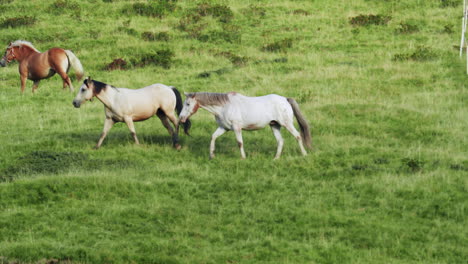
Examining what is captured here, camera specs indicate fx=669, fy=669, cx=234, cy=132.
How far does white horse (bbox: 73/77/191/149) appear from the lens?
16781mm

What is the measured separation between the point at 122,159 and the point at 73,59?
31.1 ft

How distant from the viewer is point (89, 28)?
106 ft

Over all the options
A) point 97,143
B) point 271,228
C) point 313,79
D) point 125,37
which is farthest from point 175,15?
point 271,228

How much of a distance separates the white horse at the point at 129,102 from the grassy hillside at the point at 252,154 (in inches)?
24.7

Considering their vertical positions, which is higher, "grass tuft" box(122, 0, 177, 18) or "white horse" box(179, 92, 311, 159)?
"grass tuft" box(122, 0, 177, 18)

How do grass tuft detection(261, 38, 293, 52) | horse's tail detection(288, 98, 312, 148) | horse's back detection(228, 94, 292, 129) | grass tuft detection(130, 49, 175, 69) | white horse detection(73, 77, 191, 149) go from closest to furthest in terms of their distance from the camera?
1. horse's back detection(228, 94, 292, 129)
2. horse's tail detection(288, 98, 312, 148)
3. white horse detection(73, 77, 191, 149)
4. grass tuft detection(130, 49, 175, 69)
5. grass tuft detection(261, 38, 293, 52)

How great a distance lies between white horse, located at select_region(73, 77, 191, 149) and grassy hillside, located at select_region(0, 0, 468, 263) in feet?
2.06

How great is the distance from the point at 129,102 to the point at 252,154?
346 centimetres

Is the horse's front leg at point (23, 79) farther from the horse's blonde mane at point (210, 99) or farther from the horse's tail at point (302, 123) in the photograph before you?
the horse's tail at point (302, 123)

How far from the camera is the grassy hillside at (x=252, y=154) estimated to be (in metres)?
11.0

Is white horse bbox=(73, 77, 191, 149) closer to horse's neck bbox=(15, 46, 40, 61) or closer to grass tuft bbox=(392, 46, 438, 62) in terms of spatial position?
horse's neck bbox=(15, 46, 40, 61)

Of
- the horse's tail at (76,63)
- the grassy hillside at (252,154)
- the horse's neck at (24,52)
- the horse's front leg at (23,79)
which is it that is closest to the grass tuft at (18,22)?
the grassy hillside at (252,154)

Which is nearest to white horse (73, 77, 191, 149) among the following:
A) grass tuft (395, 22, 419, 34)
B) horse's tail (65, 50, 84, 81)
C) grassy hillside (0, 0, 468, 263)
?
grassy hillside (0, 0, 468, 263)

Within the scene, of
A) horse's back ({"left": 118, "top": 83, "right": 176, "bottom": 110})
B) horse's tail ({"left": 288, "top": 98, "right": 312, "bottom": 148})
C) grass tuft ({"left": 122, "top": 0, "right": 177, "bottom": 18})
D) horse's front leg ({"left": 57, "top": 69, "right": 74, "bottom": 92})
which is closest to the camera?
horse's tail ({"left": 288, "top": 98, "right": 312, "bottom": 148})
